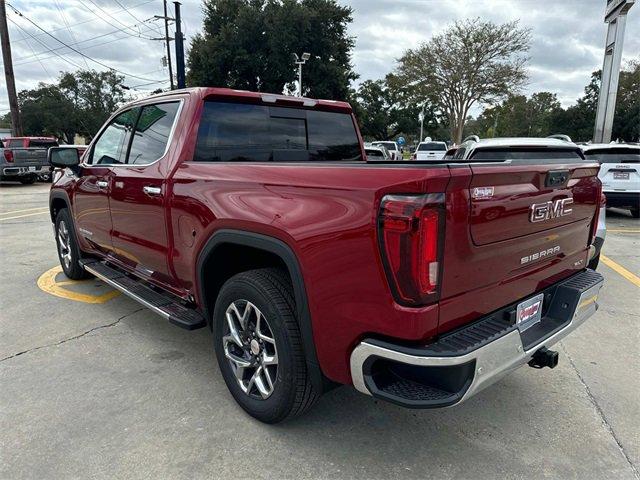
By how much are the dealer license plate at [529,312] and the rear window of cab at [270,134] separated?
2024 millimetres

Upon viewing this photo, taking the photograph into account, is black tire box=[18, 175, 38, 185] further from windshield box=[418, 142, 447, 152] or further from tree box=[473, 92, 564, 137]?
tree box=[473, 92, 564, 137]

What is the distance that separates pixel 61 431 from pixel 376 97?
59466mm

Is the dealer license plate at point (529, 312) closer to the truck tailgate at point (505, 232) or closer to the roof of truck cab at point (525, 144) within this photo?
the truck tailgate at point (505, 232)

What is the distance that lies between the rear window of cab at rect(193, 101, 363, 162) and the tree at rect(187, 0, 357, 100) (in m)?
31.2

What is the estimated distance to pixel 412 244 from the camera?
71.4 inches

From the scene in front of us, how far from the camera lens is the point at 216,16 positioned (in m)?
34.2

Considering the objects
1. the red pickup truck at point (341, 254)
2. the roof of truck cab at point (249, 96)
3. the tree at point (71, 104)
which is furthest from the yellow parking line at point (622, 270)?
the tree at point (71, 104)

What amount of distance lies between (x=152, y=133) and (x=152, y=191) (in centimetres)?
56

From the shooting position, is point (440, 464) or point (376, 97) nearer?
point (440, 464)

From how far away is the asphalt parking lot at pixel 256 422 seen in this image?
2.32 meters

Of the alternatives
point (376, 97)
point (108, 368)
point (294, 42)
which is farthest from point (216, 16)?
point (108, 368)

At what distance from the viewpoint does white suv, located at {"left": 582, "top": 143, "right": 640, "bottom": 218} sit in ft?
31.6

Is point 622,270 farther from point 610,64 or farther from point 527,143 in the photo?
point 610,64

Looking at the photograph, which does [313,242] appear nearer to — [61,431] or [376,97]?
[61,431]
